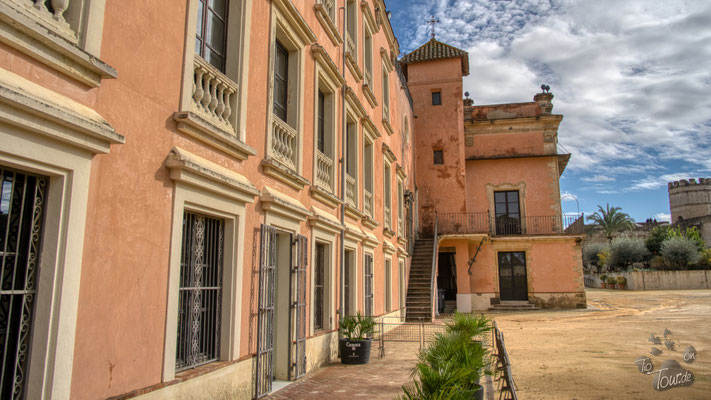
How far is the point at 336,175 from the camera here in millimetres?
10969

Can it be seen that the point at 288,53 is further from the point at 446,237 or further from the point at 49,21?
the point at 446,237

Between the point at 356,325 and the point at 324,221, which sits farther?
the point at 356,325

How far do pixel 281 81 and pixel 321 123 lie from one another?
227 centimetres

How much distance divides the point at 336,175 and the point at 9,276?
778 centimetres

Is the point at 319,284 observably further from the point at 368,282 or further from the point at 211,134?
the point at 211,134

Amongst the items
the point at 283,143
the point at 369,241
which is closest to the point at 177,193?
the point at 283,143

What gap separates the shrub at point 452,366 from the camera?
4082mm

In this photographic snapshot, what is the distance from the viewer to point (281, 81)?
883cm

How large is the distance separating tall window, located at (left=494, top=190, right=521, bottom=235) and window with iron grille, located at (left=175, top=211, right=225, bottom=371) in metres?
21.6

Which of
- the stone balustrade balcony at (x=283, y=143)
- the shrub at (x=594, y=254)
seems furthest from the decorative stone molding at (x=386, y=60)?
the shrub at (x=594, y=254)

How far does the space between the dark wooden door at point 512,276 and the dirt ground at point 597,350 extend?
2000 millimetres

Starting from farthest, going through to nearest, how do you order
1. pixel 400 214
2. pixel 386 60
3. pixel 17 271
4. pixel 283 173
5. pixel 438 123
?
pixel 438 123 → pixel 400 214 → pixel 386 60 → pixel 283 173 → pixel 17 271

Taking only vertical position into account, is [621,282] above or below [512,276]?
below

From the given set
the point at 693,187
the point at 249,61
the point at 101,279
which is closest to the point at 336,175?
the point at 249,61
